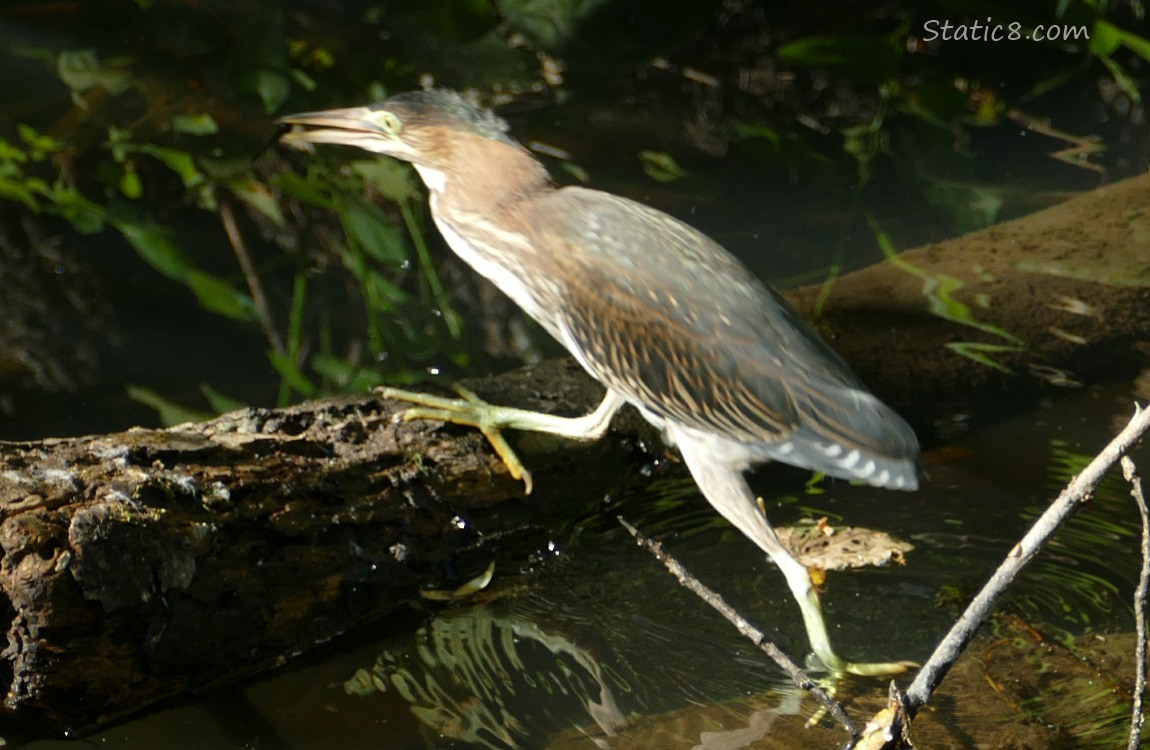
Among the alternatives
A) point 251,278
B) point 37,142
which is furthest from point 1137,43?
point 37,142

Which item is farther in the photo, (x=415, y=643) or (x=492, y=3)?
(x=492, y=3)

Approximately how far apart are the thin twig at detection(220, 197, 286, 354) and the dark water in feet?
0.23

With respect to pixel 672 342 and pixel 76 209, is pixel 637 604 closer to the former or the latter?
pixel 672 342

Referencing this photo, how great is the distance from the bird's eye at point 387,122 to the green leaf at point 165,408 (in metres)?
1.09

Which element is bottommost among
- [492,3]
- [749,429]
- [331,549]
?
[331,549]

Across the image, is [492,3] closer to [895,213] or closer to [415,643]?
[895,213]

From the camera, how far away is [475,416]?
105 inches

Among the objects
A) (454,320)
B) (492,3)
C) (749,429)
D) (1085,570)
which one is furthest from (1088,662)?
(492,3)

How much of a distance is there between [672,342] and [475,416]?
51 cm

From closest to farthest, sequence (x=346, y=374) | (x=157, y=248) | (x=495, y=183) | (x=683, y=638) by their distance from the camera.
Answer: (x=683, y=638) → (x=495, y=183) → (x=346, y=374) → (x=157, y=248)

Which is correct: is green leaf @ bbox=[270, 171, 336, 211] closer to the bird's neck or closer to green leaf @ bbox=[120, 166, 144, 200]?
green leaf @ bbox=[120, 166, 144, 200]

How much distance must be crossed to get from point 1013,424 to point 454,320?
1.83 m

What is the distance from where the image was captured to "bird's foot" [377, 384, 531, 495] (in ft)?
8.68

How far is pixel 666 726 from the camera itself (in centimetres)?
224
